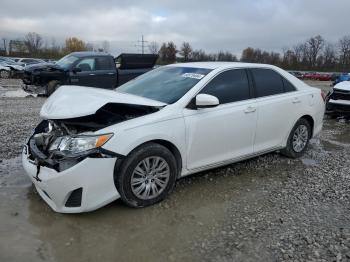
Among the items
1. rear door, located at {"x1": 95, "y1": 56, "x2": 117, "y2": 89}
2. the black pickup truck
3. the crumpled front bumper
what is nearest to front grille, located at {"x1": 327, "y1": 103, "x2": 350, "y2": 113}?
the black pickup truck

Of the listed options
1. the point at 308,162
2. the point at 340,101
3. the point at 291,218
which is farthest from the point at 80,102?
the point at 340,101

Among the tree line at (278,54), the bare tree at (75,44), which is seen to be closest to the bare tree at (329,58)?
the tree line at (278,54)

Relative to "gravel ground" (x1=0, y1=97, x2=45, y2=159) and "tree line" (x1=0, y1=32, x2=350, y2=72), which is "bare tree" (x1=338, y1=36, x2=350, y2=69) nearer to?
"tree line" (x1=0, y1=32, x2=350, y2=72)

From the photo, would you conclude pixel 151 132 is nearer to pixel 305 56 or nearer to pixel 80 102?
pixel 80 102

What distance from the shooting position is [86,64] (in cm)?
1360

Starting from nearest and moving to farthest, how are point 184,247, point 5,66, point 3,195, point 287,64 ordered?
1. point 184,247
2. point 3,195
3. point 5,66
4. point 287,64

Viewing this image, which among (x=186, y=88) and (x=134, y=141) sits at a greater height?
(x=186, y=88)

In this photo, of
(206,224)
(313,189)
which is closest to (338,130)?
(313,189)

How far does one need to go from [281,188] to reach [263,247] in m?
1.57

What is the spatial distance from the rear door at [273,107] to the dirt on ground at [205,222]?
496 mm

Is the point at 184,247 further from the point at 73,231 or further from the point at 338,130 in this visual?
the point at 338,130

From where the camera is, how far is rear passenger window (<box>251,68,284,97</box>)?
211 inches

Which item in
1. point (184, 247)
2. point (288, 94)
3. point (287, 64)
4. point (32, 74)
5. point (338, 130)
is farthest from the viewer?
point (287, 64)

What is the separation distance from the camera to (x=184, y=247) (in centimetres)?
339
